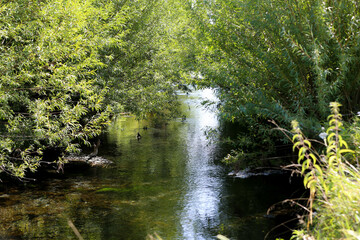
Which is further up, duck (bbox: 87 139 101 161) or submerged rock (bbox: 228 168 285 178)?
duck (bbox: 87 139 101 161)

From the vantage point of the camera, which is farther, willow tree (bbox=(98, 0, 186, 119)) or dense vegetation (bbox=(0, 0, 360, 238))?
willow tree (bbox=(98, 0, 186, 119))

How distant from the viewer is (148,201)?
10633mm

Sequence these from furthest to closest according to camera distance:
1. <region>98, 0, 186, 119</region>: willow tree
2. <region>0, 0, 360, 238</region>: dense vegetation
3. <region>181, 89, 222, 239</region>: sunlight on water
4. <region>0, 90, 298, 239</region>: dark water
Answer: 1. <region>98, 0, 186, 119</region>: willow tree
2. <region>181, 89, 222, 239</region>: sunlight on water
3. <region>0, 90, 298, 239</region>: dark water
4. <region>0, 0, 360, 238</region>: dense vegetation

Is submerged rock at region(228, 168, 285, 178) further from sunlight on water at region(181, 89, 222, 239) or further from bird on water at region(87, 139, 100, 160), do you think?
bird on water at region(87, 139, 100, 160)

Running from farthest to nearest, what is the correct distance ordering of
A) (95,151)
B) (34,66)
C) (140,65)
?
(140,65), (95,151), (34,66)

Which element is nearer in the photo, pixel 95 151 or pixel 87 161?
pixel 87 161

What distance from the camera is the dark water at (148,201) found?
8617mm

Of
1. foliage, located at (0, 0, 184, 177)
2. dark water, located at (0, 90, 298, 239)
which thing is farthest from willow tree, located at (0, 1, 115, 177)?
dark water, located at (0, 90, 298, 239)

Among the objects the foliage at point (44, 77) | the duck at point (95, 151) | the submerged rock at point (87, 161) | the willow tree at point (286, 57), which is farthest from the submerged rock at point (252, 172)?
the duck at point (95, 151)

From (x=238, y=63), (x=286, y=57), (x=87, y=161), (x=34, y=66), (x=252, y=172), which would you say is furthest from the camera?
(x=87, y=161)

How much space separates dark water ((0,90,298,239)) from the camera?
28.3 ft

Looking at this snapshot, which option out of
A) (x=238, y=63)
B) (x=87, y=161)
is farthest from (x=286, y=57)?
(x=87, y=161)

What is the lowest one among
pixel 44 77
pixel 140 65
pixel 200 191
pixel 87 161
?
pixel 200 191

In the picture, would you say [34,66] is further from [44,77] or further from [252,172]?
[252,172]
